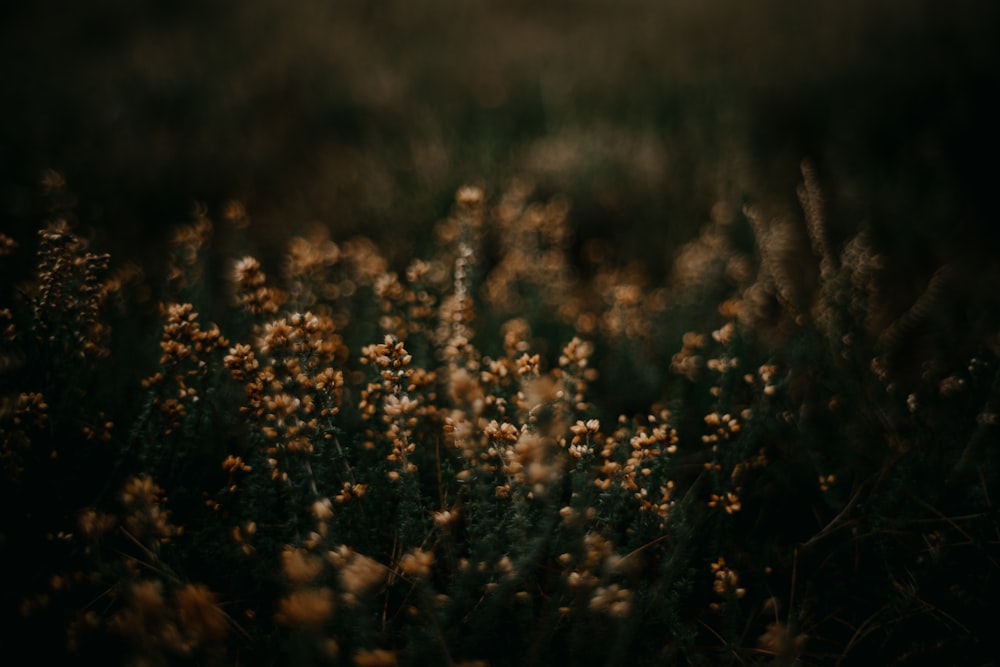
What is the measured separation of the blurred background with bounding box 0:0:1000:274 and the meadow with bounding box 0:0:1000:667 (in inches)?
1.4

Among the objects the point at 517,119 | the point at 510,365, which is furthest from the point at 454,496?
the point at 517,119

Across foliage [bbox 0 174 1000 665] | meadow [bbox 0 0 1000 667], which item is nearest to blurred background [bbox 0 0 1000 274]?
meadow [bbox 0 0 1000 667]

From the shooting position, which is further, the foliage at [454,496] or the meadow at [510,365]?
the meadow at [510,365]

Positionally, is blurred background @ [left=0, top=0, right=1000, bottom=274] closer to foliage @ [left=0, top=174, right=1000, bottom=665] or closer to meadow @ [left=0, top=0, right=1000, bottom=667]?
meadow @ [left=0, top=0, right=1000, bottom=667]

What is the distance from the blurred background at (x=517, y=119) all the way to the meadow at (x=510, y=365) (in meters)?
0.04

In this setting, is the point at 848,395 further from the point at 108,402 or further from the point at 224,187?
the point at 224,187

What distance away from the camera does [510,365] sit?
1.88 metres

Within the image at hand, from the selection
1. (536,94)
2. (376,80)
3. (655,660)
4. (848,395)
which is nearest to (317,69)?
(376,80)

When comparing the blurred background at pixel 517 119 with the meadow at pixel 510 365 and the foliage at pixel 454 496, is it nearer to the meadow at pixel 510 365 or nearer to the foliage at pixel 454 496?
the meadow at pixel 510 365

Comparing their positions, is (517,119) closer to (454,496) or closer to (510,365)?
(510,365)

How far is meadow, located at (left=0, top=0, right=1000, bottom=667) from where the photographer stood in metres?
1.42

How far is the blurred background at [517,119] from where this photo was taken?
12.4 ft

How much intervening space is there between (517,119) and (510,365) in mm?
3976

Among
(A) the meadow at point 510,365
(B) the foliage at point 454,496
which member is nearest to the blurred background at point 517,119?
(A) the meadow at point 510,365
